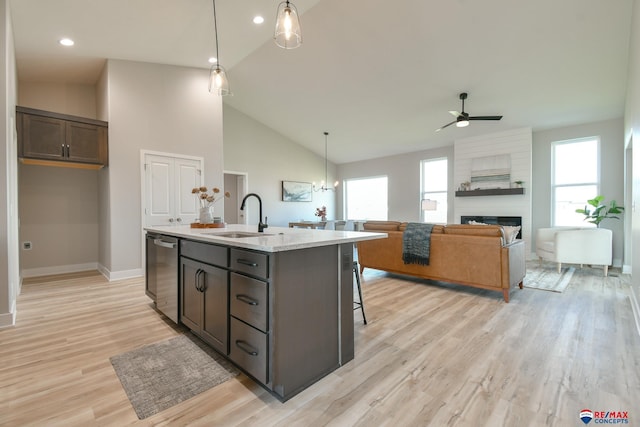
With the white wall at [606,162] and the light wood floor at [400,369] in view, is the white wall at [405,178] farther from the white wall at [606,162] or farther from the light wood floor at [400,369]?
the light wood floor at [400,369]

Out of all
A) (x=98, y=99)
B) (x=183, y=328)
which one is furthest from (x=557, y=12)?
(x=98, y=99)

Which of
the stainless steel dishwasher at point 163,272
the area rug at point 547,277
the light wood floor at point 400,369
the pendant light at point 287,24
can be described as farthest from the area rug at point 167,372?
the area rug at point 547,277

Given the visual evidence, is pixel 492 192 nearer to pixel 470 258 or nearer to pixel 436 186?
pixel 436 186

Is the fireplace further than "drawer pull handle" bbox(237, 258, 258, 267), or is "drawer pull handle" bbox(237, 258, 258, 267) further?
the fireplace

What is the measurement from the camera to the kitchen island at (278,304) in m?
1.58

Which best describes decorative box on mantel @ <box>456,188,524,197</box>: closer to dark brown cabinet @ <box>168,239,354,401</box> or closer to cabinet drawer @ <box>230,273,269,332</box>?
dark brown cabinet @ <box>168,239,354,401</box>

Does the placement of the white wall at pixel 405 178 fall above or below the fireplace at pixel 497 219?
above

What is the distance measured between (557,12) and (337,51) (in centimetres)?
279

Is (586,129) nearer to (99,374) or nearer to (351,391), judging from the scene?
(351,391)

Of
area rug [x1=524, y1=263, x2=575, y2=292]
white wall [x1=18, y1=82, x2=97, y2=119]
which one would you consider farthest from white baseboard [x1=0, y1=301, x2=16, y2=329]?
area rug [x1=524, y1=263, x2=575, y2=292]

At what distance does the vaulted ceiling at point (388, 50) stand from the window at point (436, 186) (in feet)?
5.01

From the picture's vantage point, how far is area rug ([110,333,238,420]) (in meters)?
1.64

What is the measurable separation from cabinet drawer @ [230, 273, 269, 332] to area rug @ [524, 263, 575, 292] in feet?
13.2

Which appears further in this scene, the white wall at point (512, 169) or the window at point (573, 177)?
the white wall at point (512, 169)
